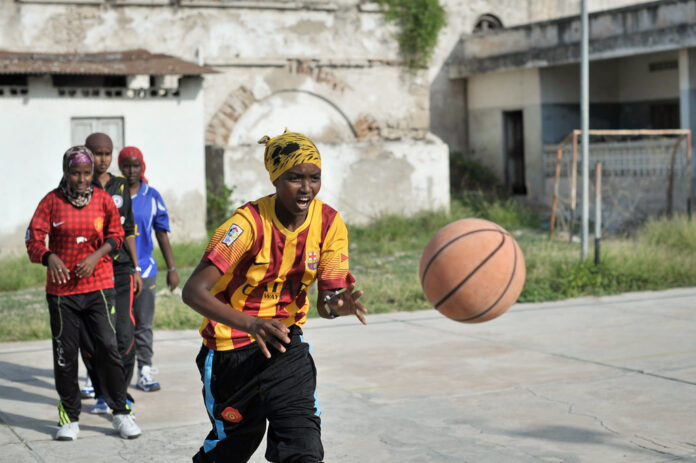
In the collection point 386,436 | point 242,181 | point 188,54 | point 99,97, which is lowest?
point 386,436

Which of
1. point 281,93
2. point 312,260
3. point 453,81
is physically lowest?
point 312,260

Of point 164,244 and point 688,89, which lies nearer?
point 164,244

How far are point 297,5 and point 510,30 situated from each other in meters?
5.58

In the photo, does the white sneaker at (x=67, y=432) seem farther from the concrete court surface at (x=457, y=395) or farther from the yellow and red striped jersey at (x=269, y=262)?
the yellow and red striped jersey at (x=269, y=262)

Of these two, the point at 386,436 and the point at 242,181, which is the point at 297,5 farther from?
the point at 386,436

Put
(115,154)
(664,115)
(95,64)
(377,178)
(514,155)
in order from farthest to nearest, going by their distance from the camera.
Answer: (514,155), (664,115), (377,178), (115,154), (95,64)

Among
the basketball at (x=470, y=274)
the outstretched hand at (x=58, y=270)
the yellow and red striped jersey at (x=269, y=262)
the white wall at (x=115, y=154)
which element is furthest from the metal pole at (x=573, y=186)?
the yellow and red striped jersey at (x=269, y=262)

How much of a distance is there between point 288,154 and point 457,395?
3.36m

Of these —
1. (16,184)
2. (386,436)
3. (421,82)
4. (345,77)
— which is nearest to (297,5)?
(345,77)

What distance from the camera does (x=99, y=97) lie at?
16016 mm

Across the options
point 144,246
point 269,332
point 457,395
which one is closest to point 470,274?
point 457,395

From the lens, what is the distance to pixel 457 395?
6.71m

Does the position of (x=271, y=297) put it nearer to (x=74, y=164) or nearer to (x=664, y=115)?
(x=74, y=164)

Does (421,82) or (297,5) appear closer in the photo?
(297,5)
